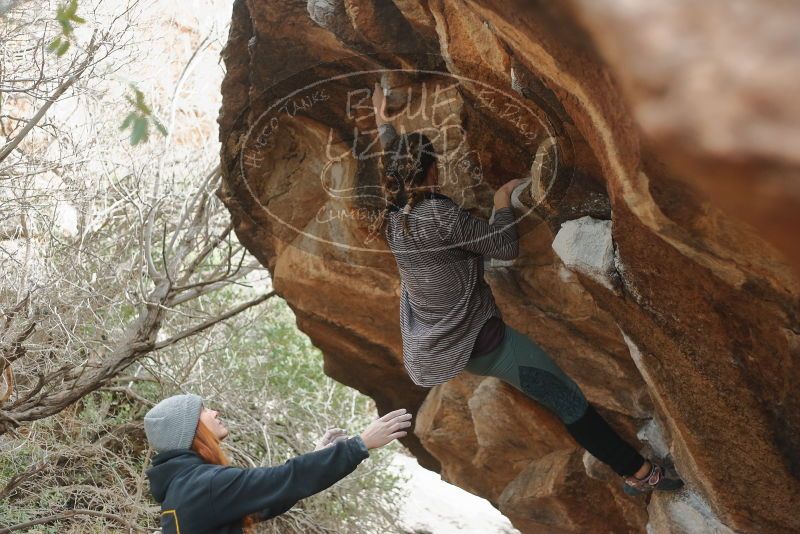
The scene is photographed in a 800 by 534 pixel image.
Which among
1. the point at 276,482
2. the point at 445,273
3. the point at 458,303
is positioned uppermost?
the point at 445,273

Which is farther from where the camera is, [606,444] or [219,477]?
[606,444]

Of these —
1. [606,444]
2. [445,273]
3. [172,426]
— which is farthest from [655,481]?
[172,426]

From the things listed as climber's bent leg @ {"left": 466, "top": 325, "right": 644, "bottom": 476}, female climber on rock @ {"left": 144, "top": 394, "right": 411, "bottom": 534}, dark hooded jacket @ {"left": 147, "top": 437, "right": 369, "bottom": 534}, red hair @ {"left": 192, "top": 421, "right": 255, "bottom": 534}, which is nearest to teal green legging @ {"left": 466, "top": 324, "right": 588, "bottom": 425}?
climber's bent leg @ {"left": 466, "top": 325, "right": 644, "bottom": 476}

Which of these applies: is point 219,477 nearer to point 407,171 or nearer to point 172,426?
point 172,426

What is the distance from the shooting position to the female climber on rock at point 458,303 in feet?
11.2

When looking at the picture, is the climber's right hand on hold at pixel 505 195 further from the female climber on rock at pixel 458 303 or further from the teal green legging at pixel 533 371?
the teal green legging at pixel 533 371

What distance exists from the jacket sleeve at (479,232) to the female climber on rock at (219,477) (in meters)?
0.82

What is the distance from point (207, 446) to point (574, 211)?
1.69 metres

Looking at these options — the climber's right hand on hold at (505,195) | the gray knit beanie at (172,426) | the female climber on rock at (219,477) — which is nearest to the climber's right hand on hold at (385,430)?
the female climber on rock at (219,477)

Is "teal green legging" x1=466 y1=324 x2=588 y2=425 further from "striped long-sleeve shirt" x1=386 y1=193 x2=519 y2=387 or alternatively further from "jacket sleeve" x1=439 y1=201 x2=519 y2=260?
"jacket sleeve" x1=439 y1=201 x2=519 y2=260

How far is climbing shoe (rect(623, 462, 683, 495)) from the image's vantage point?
11.6ft

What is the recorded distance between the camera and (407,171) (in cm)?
339

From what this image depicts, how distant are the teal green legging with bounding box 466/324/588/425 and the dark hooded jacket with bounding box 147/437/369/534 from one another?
0.95 m

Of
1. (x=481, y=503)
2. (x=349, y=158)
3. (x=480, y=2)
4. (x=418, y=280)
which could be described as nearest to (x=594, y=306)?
(x=418, y=280)
